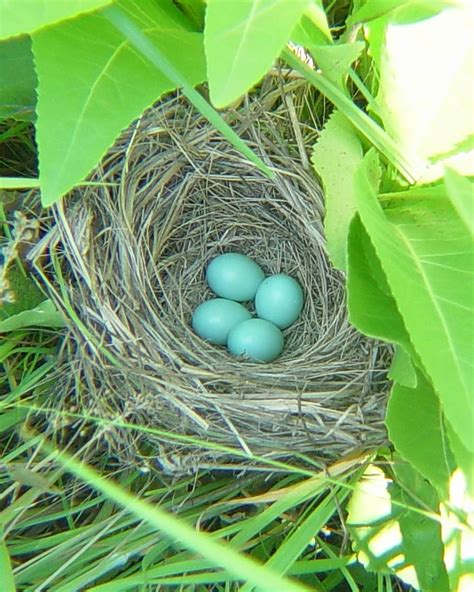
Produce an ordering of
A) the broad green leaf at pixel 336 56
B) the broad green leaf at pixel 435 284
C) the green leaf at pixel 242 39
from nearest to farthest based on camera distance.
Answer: the green leaf at pixel 242 39 < the broad green leaf at pixel 435 284 < the broad green leaf at pixel 336 56

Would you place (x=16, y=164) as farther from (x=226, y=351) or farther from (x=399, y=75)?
(x=399, y=75)

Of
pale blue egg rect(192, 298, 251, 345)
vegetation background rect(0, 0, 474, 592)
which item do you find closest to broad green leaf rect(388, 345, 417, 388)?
vegetation background rect(0, 0, 474, 592)

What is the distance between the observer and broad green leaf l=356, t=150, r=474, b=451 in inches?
31.4

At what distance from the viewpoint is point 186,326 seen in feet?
4.50

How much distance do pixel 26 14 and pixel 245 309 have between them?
2.73 feet

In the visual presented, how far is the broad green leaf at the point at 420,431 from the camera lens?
0.98 meters

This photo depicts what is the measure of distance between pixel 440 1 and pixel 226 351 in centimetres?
71

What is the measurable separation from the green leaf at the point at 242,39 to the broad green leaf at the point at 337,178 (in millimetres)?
307

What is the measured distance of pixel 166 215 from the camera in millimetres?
1382

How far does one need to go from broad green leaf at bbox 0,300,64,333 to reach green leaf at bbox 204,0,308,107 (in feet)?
2.05

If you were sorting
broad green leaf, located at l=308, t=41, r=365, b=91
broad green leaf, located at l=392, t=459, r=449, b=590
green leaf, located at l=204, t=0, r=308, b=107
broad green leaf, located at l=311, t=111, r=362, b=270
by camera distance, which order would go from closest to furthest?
green leaf, located at l=204, t=0, r=308, b=107
broad green leaf, located at l=308, t=41, r=365, b=91
broad green leaf, located at l=311, t=111, r=362, b=270
broad green leaf, located at l=392, t=459, r=449, b=590

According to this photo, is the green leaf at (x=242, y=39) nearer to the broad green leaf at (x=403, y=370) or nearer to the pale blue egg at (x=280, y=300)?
the broad green leaf at (x=403, y=370)

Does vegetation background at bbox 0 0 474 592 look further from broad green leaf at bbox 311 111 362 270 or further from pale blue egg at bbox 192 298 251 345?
pale blue egg at bbox 192 298 251 345

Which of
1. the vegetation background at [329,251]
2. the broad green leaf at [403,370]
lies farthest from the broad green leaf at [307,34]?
the broad green leaf at [403,370]
